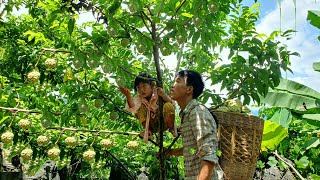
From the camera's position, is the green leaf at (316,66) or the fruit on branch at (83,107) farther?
the green leaf at (316,66)

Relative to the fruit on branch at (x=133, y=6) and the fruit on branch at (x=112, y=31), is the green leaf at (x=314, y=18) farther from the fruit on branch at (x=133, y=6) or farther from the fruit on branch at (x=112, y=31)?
the fruit on branch at (x=112, y=31)

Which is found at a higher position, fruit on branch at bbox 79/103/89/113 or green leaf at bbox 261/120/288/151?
fruit on branch at bbox 79/103/89/113

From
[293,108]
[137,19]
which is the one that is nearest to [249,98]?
[137,19]

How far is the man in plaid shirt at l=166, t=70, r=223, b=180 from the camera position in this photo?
8.16 feet

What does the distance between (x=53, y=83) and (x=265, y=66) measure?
1.92 meters

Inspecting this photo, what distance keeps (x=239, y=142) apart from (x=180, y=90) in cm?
50

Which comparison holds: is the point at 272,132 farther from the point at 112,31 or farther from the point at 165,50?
the point at 112,31

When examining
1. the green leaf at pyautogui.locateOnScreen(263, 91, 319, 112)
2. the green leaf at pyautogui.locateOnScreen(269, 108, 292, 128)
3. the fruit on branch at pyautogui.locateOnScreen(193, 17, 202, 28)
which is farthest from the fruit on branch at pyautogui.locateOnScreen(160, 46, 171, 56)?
the green leaf at pyautogui.locateOnScreen(269, 108, 292, 128)

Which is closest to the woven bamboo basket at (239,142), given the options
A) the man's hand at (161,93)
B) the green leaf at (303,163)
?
the man's hand at (161,93)

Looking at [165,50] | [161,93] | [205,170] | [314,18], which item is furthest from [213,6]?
[314,18]

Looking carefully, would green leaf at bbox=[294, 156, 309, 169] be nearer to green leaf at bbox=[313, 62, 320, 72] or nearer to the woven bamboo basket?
green leaf at bbox=[313, 62, 320, 72]

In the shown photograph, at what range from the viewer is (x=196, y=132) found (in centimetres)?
258

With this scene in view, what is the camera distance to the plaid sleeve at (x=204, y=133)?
248 centimetres

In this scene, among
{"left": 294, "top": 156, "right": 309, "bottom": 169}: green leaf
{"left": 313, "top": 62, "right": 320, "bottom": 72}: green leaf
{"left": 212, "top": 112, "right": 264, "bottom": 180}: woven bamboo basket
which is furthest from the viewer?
{"left": 294, "top": 156, "right": 309, "bottom": 169}: green leaf
